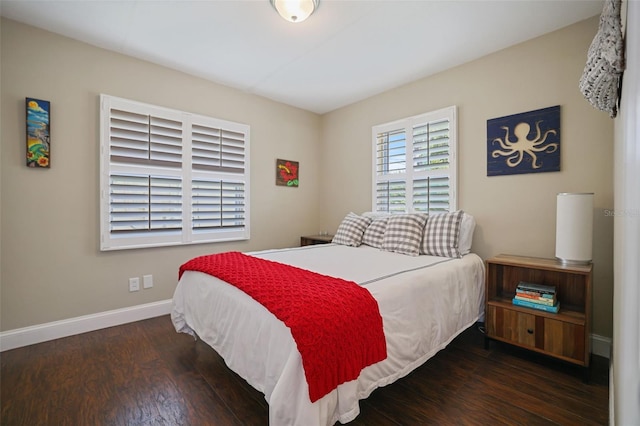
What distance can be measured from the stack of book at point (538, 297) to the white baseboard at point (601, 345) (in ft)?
1.38

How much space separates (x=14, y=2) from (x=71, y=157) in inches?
44.9

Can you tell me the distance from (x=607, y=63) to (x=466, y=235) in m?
1.74

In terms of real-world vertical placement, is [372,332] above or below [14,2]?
below

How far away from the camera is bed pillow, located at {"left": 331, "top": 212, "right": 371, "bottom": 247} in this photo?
313cm

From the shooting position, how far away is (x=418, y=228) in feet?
8.93

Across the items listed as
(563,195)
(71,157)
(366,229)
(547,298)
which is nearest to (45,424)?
(71,157)

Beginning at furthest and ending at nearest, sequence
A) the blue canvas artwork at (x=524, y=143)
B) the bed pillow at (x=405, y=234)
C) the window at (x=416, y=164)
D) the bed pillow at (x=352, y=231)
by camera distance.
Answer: the bed pillow at (x=352, y=231) < the window at (x=416, y=164) < the bed pillow at (x=405, y=234) < the blue canvas artwork at (x=524, y=143)

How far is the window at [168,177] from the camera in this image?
2682 millimetres

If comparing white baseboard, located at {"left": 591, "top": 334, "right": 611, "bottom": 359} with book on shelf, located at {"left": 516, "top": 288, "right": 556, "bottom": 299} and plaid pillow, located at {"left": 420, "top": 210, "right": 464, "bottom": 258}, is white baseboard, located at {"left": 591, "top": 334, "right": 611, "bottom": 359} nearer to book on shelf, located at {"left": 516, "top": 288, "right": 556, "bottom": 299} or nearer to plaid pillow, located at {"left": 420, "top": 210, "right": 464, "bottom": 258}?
book on shelf, located at {"left": 516, "top": 288, "right": 556, "bottom": 299}

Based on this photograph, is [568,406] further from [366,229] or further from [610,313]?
[366,229]

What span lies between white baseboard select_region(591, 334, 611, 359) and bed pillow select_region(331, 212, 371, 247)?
2.02m

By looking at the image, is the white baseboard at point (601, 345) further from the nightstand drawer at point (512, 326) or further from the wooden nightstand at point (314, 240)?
the wooden nightstand at point (314, 240)

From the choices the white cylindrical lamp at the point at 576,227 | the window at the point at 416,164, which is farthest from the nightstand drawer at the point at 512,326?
the window at the point at 416,164

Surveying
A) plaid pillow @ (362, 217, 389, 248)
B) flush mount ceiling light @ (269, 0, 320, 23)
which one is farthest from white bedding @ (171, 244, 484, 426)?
flush mount ceiling light @ (269, 0, 320, 23)
